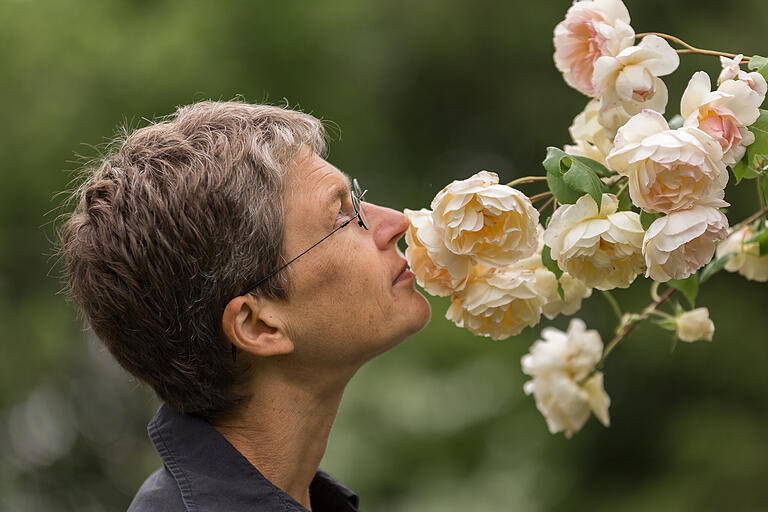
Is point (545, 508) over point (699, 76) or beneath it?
beneath

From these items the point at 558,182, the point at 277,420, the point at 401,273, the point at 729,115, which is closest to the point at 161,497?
the point at 277,420

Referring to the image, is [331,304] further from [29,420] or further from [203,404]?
[29,420]

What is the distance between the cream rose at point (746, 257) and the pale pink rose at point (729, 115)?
1.43ft

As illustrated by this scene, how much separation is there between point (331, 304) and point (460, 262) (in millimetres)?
435

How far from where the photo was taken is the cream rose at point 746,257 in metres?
1.67

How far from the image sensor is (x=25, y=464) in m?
7.20

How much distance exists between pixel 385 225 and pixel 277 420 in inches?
18.8

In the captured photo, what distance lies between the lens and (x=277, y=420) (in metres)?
1.95

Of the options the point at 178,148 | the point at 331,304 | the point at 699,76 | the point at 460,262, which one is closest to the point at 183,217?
the point at 178,148

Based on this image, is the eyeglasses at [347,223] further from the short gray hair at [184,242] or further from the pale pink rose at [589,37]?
the pale pink rose at [589,37]

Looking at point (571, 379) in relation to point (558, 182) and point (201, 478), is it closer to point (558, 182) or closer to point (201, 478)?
point (558, 182)

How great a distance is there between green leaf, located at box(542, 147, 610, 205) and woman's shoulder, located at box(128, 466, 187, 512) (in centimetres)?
99

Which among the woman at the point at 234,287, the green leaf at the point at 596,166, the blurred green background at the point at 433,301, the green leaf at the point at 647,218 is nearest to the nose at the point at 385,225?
the woman at the point at 234,287

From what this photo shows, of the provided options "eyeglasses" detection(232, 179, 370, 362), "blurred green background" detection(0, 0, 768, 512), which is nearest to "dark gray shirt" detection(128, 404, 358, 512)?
"eyeglasses" detection(232, 179, 370, 362)
